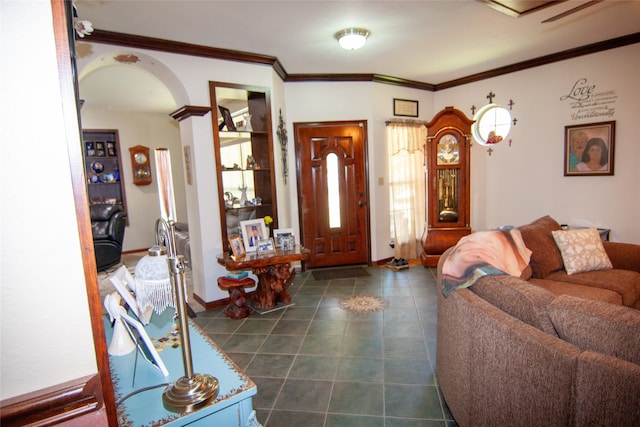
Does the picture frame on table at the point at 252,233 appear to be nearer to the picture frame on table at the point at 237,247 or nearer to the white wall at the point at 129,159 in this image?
the picture frame on table at the point at 237,247

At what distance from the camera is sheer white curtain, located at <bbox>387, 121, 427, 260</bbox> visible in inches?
199

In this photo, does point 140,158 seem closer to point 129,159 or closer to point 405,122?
point 129,159

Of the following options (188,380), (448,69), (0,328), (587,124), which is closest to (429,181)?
(448,69)

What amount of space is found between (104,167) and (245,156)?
393cm

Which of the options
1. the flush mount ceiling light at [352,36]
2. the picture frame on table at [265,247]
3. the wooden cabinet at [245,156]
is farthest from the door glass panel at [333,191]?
the flush mount ceiling light at [352,36]

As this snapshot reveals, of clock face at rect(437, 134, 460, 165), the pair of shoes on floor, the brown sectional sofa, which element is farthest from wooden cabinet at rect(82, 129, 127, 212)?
the brown sectional sofa

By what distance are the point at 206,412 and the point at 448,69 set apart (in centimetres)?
497

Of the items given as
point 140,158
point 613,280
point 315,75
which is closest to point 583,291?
point 613,280

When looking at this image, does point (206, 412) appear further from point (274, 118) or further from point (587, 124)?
point (587, 124)

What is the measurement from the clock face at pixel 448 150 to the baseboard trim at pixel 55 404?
184 inches

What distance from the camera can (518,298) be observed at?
4.85 feet

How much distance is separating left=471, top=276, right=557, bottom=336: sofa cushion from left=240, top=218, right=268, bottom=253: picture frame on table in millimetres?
2337

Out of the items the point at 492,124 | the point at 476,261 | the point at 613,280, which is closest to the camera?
the point at 476,261

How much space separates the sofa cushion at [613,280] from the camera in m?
2.48
